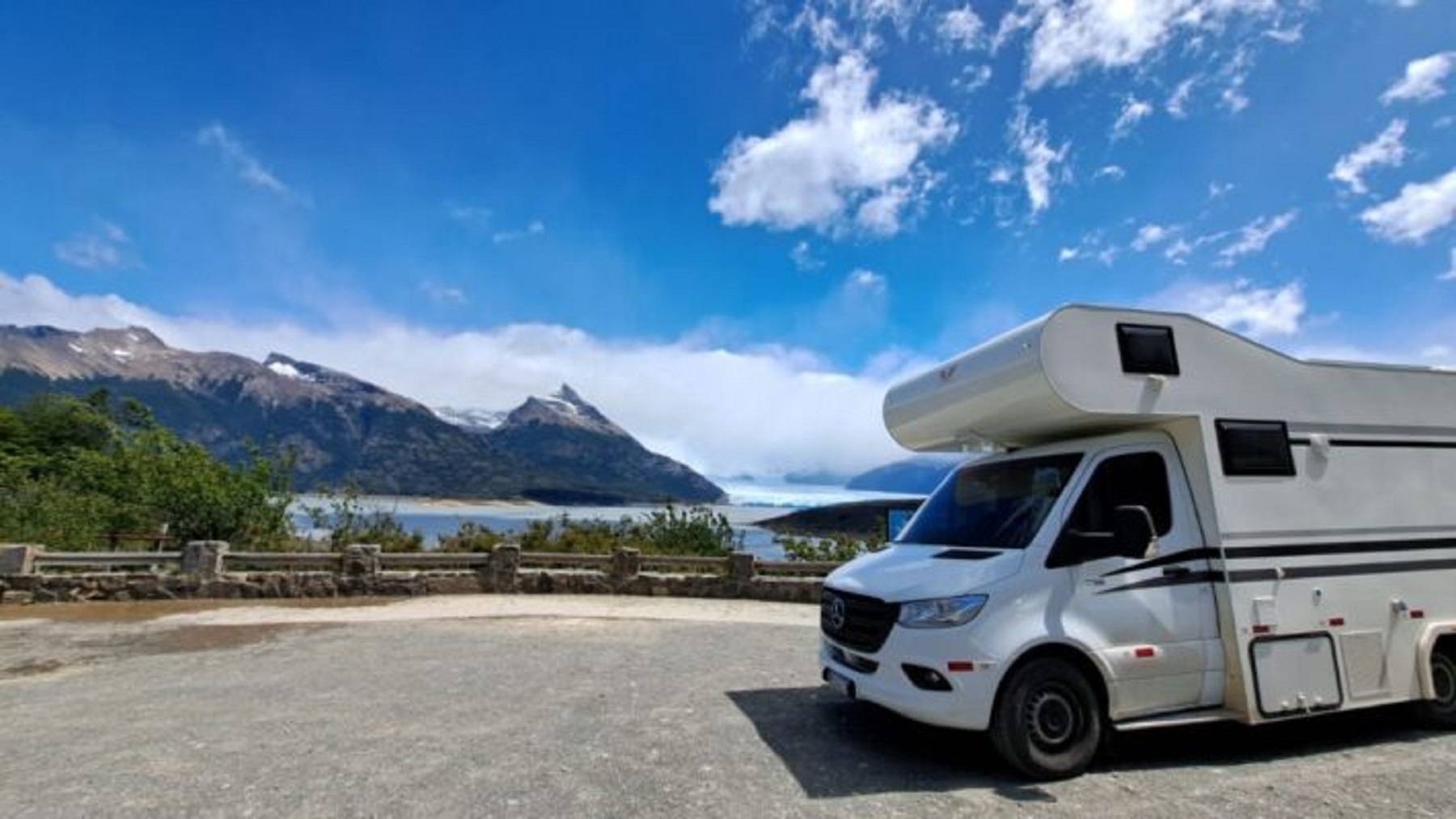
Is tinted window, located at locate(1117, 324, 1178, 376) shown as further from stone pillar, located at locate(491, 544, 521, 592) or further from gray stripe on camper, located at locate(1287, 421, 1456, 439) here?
stone pillar, located at locate(491, 544, 521, 592)

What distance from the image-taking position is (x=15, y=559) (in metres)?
12.7

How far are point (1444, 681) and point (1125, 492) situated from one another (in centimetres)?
347

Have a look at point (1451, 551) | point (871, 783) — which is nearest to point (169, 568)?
point (871, 783)

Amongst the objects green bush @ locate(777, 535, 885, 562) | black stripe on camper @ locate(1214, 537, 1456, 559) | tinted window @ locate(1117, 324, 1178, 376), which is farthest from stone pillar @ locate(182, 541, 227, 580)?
black stripe on camper @ locate(1214, 537, 1456, 559)

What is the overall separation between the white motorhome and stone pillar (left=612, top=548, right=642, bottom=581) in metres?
8.70

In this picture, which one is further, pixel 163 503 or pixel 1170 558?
pixel 163 503

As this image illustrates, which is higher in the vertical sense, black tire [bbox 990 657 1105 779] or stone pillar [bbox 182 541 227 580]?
stone pillar [bbox 182 541 227 580]

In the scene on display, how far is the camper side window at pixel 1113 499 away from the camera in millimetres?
5059

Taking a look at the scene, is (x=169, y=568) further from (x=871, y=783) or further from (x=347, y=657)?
(x=871, y=783)

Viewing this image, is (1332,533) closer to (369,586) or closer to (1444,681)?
(1444,681)

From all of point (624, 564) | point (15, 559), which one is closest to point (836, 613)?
point (624, 564)

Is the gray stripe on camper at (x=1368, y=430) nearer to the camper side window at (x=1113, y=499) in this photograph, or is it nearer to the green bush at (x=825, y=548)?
the camper side window at (x=1113, y=499)

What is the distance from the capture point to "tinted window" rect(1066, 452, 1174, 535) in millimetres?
5258

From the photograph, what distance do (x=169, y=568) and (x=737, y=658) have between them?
11.4 m
